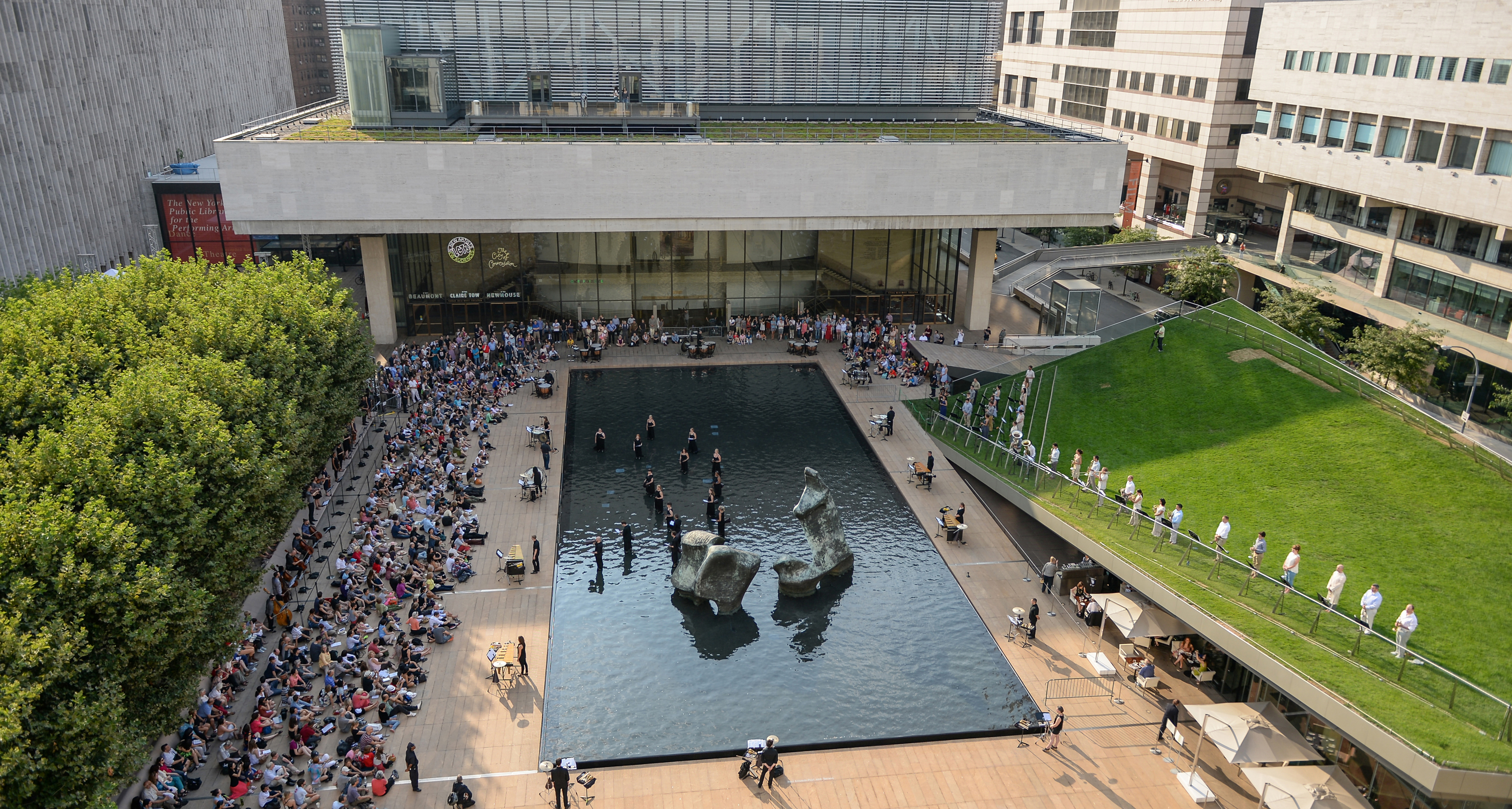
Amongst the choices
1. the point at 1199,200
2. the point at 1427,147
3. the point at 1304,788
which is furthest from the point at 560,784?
the point at 1199,200

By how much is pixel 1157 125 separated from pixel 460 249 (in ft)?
142

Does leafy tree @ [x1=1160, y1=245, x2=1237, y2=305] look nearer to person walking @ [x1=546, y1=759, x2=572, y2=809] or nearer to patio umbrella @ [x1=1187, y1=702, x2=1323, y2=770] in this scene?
patio umbrella @ [x1=1187, y1=702, x2=1323, y2=770]

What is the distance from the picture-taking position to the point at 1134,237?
54.7 m

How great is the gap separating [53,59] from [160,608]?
41139 mm

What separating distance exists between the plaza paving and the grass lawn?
3.18 meters

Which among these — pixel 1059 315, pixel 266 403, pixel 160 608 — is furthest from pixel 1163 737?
pixel 1059 315

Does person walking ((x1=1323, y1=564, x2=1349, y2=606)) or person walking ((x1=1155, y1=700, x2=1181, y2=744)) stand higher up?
person walking ((x1=1323, y1=564, x2=1349, y2=606))

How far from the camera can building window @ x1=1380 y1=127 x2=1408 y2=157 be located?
42.7m

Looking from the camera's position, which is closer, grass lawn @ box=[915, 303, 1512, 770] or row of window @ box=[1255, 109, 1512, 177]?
grass lawn @ box=[915, 303, 1512, 770]

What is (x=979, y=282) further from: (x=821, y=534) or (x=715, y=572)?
(x=715, y=572)

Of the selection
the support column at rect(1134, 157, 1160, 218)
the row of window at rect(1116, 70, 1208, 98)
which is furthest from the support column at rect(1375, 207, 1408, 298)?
the support column at rect(1134, 157, 1160, 218)

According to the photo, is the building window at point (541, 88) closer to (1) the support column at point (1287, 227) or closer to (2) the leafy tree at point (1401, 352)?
(2) the leafy tree at point (1401, 352)

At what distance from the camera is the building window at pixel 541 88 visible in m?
47.1

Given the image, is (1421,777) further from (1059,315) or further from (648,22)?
(648,22)
